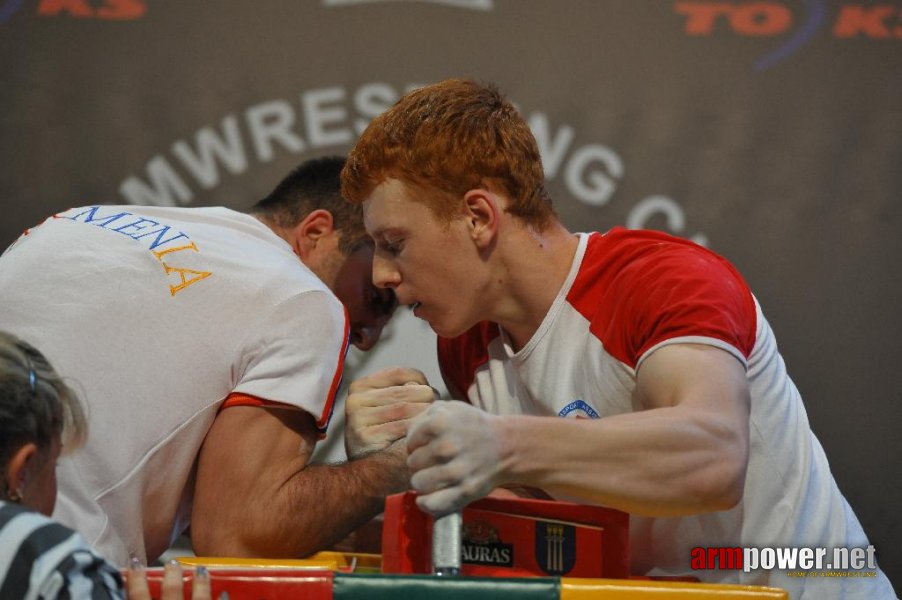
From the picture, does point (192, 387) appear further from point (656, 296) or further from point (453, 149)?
point (656, 296)

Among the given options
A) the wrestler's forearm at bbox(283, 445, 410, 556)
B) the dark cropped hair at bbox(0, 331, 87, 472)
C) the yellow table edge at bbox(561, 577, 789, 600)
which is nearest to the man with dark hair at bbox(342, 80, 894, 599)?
the wrestler's forearm at bbox(283, 445, 410, 556)

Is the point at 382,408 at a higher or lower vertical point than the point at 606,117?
lower

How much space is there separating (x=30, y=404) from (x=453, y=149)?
0.62m

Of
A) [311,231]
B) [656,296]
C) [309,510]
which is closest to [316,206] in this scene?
[311,231]

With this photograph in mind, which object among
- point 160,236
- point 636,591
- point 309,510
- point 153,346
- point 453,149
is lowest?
point 309,510

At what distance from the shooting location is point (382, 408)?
1.54 m

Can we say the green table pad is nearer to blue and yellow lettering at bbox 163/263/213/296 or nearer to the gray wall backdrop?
blue and yellow lettering at bbox 163/263/213/296

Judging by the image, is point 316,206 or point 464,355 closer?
point 464,355

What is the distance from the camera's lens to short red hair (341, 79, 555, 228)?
4.53 feet

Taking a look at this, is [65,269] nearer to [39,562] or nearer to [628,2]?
[39,562]

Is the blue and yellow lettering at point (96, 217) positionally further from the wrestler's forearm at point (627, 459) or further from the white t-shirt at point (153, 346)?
the wrestler's forearm at point (627, 459)

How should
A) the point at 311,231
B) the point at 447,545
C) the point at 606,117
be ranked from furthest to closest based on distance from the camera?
1. the point at 606,117
2. the point at 311,231
3. the point at 447,545

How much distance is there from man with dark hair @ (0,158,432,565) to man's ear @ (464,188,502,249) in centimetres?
25

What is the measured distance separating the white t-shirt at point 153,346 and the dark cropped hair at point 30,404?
243 mm
